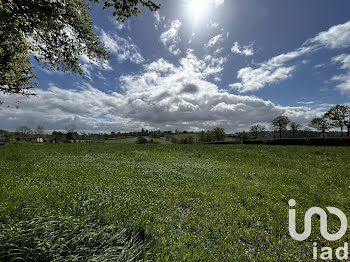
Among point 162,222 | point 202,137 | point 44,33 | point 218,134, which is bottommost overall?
point 162,222

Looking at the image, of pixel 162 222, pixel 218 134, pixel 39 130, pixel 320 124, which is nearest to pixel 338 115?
pixel 320 124

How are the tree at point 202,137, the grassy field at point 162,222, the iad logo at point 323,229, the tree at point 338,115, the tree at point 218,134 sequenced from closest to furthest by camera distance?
1. the grassy field at point 162,222
2. the iad logo at point 323,229
3. the tree at point 338,115
4. the tree at point 218,134
5. the tree at point 202,137

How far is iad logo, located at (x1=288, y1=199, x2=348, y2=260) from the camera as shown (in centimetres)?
445

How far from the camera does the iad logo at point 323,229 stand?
14.6ft

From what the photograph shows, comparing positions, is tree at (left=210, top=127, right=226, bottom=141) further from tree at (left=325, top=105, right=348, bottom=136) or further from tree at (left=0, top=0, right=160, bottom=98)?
tree at (left=0, top=0, right=160, bottom=98)

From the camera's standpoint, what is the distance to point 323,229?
219 inches

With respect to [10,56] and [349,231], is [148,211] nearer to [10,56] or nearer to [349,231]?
[349,231]

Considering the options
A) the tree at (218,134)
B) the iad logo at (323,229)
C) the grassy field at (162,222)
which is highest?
the tree at (218,134)

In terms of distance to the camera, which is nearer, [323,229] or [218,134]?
[323,229]

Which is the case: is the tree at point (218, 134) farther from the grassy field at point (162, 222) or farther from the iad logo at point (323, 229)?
the iad logo at point (323, 229)

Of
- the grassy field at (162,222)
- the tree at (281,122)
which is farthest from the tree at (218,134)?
the grassy field at (162,222)

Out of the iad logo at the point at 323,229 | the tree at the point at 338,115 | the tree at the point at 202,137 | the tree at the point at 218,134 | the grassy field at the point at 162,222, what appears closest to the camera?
the grassy field at the point at 162,222

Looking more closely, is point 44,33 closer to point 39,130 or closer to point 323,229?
point 323,229

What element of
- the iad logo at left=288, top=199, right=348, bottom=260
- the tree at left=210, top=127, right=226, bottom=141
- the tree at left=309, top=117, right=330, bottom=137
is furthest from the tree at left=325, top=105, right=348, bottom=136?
the iad logo at left=288, top=199, right=348, bottom=260
